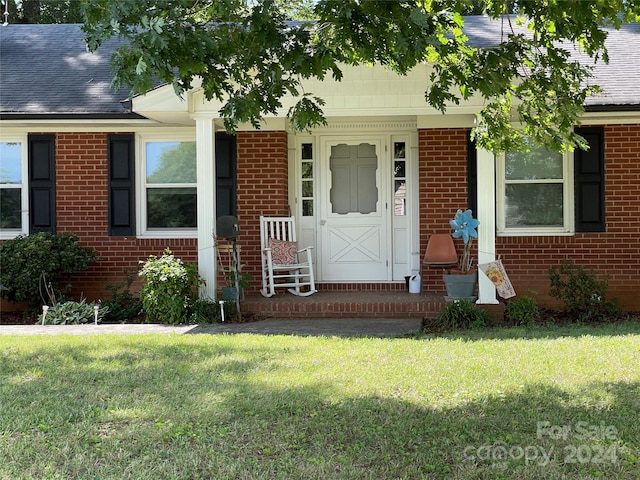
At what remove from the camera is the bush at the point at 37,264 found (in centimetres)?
990

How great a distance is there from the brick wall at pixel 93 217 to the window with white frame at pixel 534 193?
15.0 feet

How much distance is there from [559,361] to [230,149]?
6.02 meters

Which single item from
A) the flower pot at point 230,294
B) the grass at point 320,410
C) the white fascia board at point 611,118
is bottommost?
the grass at point 320,410

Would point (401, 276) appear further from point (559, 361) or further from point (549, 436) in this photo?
point (549, 436)

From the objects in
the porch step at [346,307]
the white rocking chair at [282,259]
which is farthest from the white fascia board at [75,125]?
the porch step at [346,307]

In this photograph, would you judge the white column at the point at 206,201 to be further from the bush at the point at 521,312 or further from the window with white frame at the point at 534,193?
the window with white frame at the point at 534,193

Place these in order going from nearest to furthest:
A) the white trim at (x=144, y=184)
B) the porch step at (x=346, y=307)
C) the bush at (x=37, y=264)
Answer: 1. the porch step at (x=346, y=307)
2. the bush at (x=37, y=264)
3. the white trim at (x=144, y=184)

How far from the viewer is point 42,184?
10883 mm

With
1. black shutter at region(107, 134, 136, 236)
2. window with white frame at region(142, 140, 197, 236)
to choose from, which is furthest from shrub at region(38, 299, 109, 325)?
window with white frame at region(142, 140, 197, 236)

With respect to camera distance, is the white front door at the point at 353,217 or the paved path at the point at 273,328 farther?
the white front door at the point at 353,217

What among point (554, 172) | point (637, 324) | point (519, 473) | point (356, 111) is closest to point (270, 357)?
point (519, 473)

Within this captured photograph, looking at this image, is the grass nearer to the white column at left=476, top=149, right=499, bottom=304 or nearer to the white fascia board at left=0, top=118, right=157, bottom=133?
the white column at left=476, top=149, right=499, bottom=304

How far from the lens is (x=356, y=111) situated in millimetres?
9273

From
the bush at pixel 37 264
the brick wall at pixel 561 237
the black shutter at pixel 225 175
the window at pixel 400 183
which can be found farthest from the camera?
the window at pixel 400 183
